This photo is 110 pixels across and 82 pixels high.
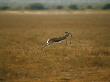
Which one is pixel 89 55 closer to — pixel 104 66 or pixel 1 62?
pixel 104 66

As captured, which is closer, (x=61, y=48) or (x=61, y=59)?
(x=61, y=59)

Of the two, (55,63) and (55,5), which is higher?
(55,5)

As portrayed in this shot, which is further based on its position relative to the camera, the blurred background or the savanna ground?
the blurred background

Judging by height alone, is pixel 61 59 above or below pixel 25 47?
below

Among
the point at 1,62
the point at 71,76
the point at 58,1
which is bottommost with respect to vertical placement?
the point at 71,76

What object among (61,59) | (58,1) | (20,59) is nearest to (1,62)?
(20,59)

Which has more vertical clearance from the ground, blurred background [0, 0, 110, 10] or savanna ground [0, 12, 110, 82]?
blurred background [0, 0, 110, 10]

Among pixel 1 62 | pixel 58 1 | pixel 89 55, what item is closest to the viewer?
pixel 1 62

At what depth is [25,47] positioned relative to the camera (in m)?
15.5

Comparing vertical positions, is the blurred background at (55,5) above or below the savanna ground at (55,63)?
above

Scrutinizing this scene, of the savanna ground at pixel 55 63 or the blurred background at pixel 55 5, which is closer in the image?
the savanna ground at pixel 55 63

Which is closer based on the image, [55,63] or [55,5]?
[55,63]

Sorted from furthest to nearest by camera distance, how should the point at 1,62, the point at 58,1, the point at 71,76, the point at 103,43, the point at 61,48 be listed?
the point at 58,1
the point at 103,43
the point at 61,48
the point at 1,62
the point at 71,76

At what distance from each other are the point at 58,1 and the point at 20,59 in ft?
366
